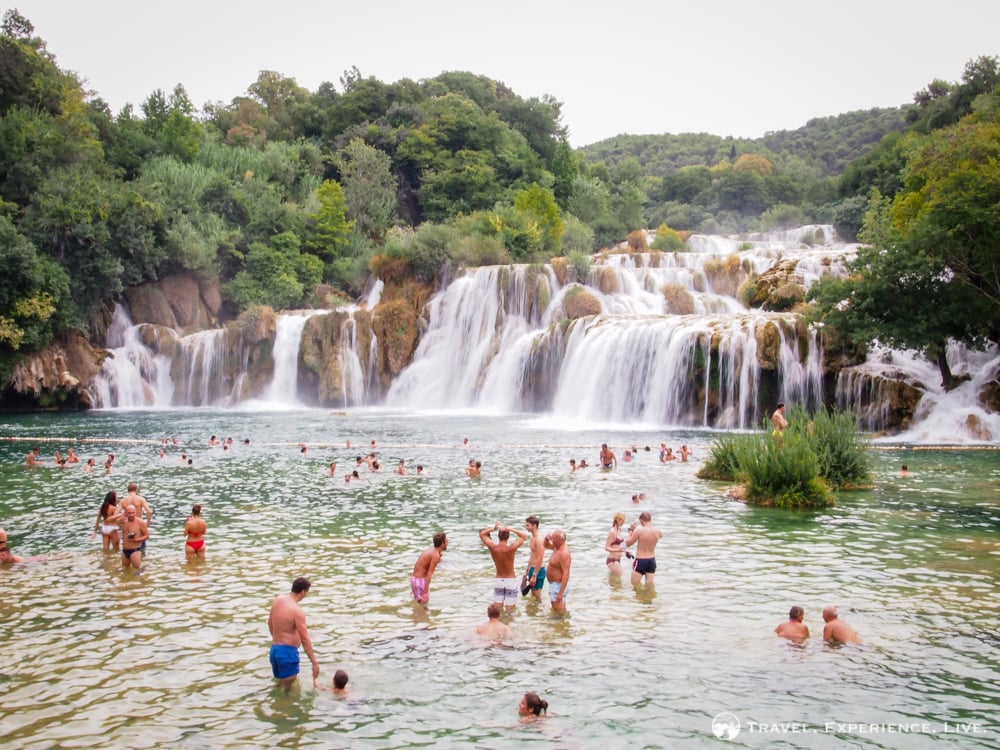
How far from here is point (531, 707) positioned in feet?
26.6

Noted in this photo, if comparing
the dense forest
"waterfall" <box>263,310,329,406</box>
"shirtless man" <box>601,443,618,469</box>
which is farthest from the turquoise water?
"waterfall" <box>263,310,329,406</box>

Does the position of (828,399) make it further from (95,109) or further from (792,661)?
(95,109)

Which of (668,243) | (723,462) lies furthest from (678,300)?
(723,462)

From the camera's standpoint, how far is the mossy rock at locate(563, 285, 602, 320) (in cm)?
4419

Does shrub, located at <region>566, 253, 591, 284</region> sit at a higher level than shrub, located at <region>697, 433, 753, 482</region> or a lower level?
higher

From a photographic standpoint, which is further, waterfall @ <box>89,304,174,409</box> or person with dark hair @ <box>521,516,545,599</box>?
waterfall @ <box>89,304,174,409</box>

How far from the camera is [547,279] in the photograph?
4703 centimetres

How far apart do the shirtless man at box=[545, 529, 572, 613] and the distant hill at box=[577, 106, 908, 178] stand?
95.1 meters

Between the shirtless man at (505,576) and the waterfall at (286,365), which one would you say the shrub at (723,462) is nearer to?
the shirtless man at (505,576)

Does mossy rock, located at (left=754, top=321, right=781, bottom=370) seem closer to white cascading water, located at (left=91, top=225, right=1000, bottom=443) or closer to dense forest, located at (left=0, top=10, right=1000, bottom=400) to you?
white cascading water, located at (left=91, top=225, right=1000, bottom=443)

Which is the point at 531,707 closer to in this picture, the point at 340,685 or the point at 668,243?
the point at 340,685

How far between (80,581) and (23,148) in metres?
42.5

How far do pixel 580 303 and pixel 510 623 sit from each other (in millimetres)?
34382

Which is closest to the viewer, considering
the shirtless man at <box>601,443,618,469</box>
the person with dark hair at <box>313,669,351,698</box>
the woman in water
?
the person with dark hair at <box>313,669,351,698</box>
